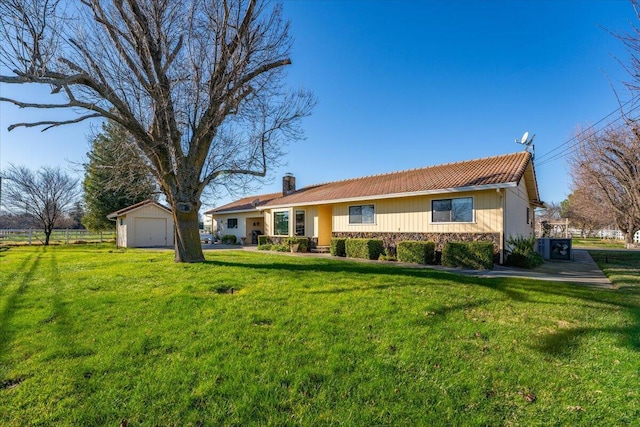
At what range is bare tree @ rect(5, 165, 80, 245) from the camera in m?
25.4

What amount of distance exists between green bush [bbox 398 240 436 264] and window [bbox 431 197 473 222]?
4.19ft

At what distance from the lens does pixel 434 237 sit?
483 inches

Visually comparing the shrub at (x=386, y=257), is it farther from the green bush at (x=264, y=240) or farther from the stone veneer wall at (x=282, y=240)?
the green bush at (x=264, y=240)

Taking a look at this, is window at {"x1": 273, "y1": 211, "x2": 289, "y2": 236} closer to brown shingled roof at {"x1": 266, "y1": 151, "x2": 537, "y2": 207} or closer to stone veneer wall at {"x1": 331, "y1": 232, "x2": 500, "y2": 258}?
brown shingled roof at {"x1": 266, "y1": 151, "x2": 537, "y2": 207}

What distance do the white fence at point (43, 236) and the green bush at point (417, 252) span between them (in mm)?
27296

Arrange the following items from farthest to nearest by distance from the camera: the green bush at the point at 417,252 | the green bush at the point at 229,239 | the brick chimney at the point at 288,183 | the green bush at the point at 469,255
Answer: the green bush at the point at 229,239
the brick chimney at the point at 288,183
the green bush at the point at 417,252
the green bush at the point at 469,255

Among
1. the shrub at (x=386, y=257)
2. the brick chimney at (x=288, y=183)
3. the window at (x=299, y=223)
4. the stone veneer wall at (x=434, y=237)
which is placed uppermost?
the brick chimney at (x=288, y=183)

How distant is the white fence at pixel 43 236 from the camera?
24.8 meters

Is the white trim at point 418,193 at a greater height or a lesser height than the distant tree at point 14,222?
greater

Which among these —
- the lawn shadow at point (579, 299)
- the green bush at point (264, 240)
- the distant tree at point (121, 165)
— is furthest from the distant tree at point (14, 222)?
the lawn shadow at point (579, 299)

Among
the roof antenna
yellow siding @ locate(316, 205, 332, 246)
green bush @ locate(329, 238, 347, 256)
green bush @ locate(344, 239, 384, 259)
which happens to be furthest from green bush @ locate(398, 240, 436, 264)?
the roof antenna

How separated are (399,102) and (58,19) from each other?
41.8 feet

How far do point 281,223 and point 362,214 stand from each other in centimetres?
625

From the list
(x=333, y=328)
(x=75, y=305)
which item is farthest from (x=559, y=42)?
(x=75, y=305)
